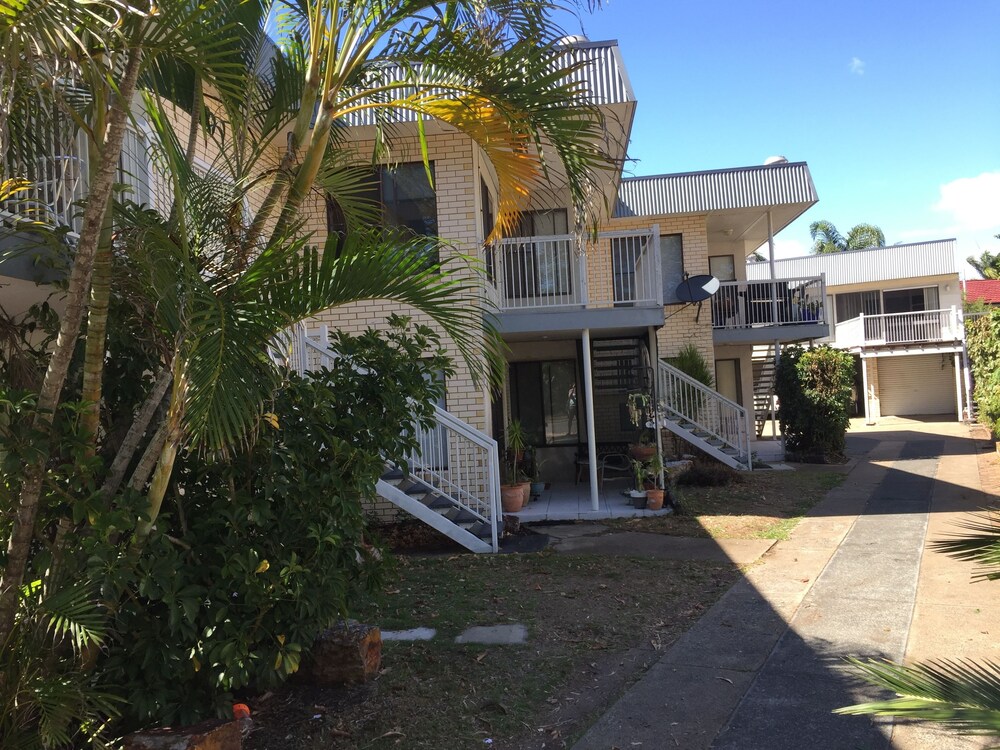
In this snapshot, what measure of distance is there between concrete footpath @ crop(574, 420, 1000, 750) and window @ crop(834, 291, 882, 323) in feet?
80.6

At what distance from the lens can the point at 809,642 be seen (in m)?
5.42

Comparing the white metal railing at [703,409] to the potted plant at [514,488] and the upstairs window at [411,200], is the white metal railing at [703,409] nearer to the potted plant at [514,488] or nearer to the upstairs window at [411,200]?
the potted plant at [514,488]

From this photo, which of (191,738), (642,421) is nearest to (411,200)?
(642,421)

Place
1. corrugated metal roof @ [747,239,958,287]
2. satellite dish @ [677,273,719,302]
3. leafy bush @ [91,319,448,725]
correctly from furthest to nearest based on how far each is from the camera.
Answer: corrugated metal roof @ [747,239,958,287], satellite dish @ [677,273,719,302], leafy bush @ [91,319,448,725]

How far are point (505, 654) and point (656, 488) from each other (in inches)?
237

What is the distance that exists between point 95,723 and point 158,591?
0.80 m

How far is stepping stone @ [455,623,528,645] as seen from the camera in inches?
221

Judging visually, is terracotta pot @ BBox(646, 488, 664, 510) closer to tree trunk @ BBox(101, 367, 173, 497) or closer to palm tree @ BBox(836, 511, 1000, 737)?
tree trunk @ BBox(101, 367, 173, 497)

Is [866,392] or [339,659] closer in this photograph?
[339,659]

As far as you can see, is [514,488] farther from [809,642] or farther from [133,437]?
[133,437]

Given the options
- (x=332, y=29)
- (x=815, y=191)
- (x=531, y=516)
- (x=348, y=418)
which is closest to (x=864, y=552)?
(x=531, y=516)

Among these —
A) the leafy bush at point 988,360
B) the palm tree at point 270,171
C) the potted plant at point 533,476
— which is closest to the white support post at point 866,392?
the leafy bush at point 988,360

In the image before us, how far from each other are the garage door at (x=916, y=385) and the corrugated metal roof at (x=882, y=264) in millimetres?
3541

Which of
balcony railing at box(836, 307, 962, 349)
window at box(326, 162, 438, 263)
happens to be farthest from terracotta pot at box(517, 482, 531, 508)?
balcony railing at box(836, 307, 962, 349)
